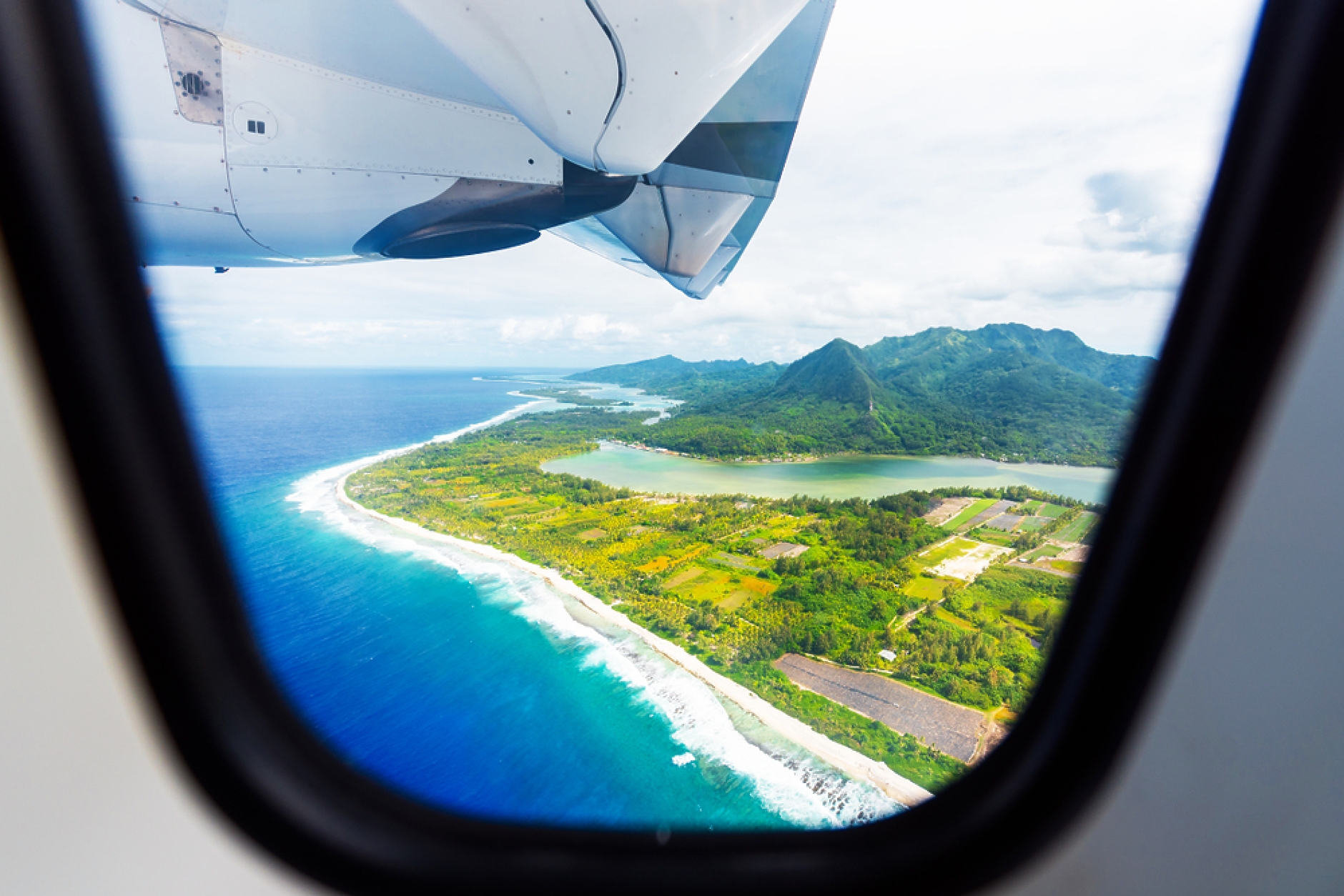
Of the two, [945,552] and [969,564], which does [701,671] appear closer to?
[945,552]

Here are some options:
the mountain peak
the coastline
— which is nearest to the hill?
Answer: the mountain peak

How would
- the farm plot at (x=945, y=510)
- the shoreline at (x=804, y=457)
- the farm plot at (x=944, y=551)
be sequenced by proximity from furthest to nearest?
1. the farm plot at (x=945, y=510)
2. the shoreline at (x=804, y=457)
3. the farm plot at (x=944, y=551)

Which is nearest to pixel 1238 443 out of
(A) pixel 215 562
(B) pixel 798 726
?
(A) pixel 215 562

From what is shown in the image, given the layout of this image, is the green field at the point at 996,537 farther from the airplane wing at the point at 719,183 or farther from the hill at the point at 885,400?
the airplane wing at the point at 719,183

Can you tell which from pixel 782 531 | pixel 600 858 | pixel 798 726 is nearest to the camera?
pixel 600 858

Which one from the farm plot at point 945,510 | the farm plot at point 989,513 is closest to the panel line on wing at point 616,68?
the farm plot at point 989,513

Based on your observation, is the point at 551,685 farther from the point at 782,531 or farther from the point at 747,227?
the point at 747,227
